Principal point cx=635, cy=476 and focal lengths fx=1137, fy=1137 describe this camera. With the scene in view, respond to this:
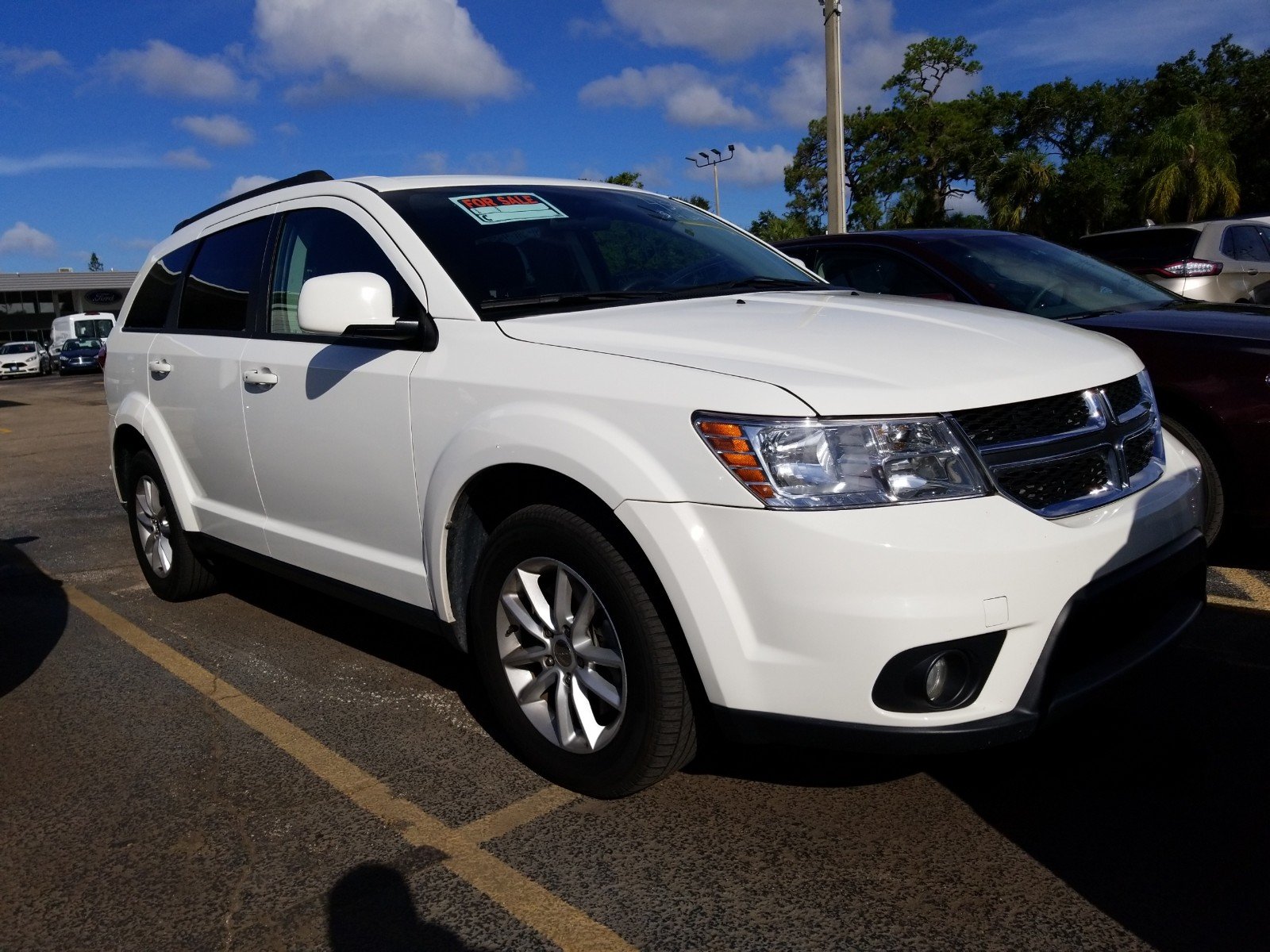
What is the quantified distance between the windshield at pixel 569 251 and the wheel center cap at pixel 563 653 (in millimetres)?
973

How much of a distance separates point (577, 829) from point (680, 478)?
3.30 ft

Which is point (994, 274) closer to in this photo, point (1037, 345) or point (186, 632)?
point (1037, 345)

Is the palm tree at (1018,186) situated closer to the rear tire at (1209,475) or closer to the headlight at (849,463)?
the rear tire at (1209,475)

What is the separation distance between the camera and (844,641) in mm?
2482

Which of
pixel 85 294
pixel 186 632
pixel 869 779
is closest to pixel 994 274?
pixel 869 779

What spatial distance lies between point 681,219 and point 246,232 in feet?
5.74

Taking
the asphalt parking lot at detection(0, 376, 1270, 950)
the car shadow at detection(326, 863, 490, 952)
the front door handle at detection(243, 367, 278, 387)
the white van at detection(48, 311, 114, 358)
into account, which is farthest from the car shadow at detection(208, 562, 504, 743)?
A: the white van at detection(48, 311, 114, 358)

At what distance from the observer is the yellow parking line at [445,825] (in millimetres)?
2518

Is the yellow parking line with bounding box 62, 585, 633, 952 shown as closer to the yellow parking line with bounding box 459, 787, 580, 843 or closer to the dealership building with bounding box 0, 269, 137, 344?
the yellow parking line with bounding box 459, 787, 580, 843

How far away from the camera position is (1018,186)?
3484cm

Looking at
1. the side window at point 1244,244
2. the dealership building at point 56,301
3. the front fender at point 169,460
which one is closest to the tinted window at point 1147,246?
the side window at point 1244,244

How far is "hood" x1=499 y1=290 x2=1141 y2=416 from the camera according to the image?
2.58m

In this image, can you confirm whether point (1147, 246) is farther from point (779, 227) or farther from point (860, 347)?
point (779, 227)

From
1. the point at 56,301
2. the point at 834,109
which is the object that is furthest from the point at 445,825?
the point at 56,301
